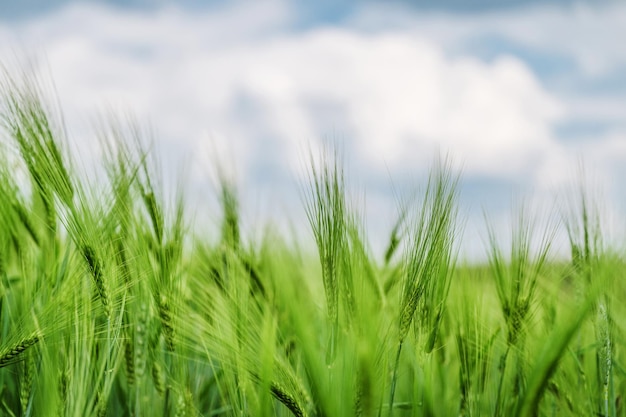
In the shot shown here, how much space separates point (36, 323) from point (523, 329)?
29.9 inches

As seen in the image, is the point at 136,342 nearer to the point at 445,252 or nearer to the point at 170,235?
the point at 170,235

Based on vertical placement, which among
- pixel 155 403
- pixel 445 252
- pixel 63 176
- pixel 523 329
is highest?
pixel 63 176

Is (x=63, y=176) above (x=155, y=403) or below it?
above

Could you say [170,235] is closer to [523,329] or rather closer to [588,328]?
[523,329]

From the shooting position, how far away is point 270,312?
1211 millimetres

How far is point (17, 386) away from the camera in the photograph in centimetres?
145

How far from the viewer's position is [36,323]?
106 centimetres

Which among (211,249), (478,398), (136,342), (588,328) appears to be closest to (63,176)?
(136,342)

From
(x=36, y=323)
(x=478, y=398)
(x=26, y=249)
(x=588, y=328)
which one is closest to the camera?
(x=36, y=323)

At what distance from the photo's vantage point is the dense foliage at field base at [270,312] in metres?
1.03

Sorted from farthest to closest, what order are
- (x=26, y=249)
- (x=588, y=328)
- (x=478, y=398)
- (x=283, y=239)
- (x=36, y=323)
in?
(x=588, y=328) < (x=26, y=249) < (x=283, y=239) < (x=478, y=398) < (x=36, y=323)

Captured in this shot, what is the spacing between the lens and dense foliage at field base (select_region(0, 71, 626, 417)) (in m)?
1.03

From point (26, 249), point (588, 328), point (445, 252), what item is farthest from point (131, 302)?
point (588, 328)

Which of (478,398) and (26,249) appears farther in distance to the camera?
(26,249)
